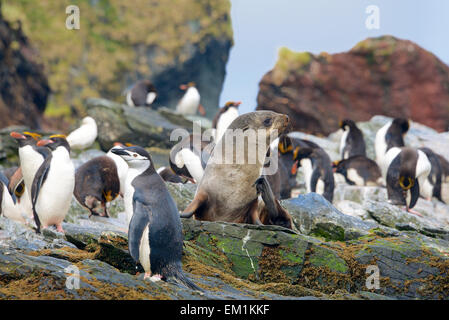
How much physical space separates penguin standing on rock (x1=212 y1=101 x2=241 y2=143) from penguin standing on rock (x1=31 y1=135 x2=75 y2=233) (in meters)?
6.15

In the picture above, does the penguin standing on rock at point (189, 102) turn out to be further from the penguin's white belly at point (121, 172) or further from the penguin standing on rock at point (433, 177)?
the penguin's white belly at point (121, 172)

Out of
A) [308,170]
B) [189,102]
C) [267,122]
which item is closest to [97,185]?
[267,122]

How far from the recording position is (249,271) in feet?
16.1

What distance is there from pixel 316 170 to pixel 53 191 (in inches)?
219

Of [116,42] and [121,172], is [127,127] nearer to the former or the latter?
[121,172]

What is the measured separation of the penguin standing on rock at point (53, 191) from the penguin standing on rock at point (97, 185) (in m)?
1.06

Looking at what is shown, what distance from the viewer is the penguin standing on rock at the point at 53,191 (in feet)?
22.8

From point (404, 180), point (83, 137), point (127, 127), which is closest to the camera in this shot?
point (404, 180)

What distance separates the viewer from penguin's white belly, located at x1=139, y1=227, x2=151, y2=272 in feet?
13.0

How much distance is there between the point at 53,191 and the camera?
697cm

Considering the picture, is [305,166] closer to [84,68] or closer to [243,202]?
[243,202]

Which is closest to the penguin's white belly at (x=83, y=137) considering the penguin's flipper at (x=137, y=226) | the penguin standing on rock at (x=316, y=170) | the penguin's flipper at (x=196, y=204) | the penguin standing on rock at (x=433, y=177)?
the penguin standing on rock at (x=316, y=170)

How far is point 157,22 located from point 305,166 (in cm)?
1683

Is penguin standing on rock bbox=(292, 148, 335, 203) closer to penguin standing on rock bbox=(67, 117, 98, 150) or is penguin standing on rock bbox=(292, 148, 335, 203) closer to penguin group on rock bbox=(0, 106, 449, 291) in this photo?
penguin group on rock bbox=(0, 106, 449, 291)
